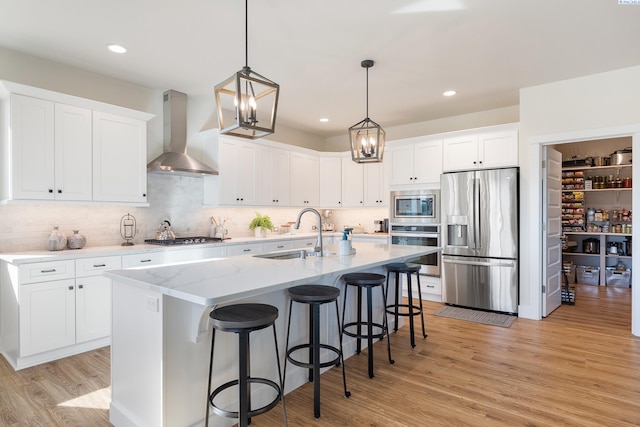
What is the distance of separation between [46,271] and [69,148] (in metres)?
1.16

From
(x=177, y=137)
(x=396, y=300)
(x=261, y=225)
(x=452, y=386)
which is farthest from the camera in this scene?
(x=261, y=225)

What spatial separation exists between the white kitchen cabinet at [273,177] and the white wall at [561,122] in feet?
10.8

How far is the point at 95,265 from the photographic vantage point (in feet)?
11.0

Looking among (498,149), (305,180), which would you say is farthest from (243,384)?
(305,180)

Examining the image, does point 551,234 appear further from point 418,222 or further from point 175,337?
point 175,337

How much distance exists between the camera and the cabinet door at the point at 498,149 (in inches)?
→ 175

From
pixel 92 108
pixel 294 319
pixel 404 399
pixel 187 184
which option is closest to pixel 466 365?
pixel 404 399

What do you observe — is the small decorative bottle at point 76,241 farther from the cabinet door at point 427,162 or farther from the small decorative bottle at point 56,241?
the cabinet door at point 427,162

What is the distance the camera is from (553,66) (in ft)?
12.0

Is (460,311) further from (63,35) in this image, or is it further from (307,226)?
(63,35)

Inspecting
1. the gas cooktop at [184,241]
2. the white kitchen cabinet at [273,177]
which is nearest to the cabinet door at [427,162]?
the white kitchen cabinet at [273,177]

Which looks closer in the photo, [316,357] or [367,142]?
[316,357]

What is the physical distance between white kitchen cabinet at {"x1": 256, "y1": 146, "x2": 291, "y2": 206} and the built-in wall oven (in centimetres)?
169

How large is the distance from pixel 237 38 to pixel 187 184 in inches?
89.3
